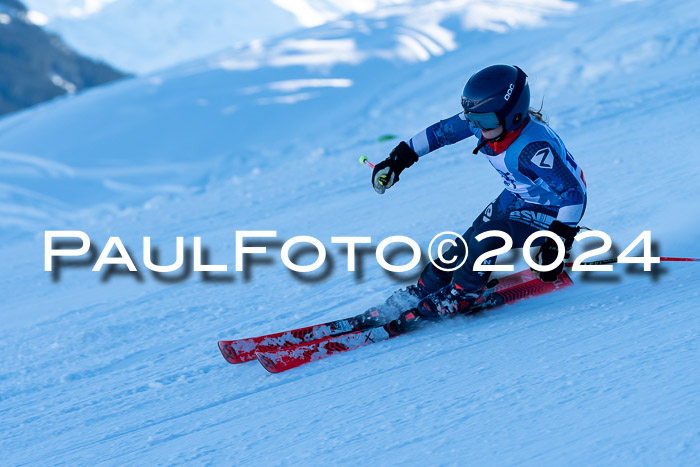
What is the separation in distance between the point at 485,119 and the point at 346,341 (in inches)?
49.2

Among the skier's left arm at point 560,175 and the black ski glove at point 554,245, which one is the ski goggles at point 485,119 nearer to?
the skier's left arm at point 560,175

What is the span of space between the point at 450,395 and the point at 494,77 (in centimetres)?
140

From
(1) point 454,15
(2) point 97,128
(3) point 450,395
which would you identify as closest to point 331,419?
(3) point 450,395

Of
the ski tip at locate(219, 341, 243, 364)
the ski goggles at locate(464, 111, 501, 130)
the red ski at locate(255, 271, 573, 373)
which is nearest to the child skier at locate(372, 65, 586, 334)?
the ski goggles at locate(464, 111, 501, 130)

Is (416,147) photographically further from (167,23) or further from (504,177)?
(167,23)

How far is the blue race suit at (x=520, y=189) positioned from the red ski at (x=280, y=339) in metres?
0.34

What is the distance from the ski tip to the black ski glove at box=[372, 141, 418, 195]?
3.62 feet

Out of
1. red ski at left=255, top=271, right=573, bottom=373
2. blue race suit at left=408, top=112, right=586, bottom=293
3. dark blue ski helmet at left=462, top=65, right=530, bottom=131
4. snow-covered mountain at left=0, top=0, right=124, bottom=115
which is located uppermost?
snow-covered mountain at left=0, top=0, right=124, bottom=115

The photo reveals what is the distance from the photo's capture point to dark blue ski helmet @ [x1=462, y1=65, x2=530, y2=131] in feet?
9.47

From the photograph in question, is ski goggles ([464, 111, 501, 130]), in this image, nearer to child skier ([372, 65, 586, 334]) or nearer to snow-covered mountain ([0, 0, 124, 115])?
child skier ([372, 65, 586, 334])

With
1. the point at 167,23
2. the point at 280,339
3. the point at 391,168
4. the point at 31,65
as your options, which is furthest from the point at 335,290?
the point at 167,23

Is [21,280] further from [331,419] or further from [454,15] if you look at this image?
[454,15]

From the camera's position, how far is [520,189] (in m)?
3.13

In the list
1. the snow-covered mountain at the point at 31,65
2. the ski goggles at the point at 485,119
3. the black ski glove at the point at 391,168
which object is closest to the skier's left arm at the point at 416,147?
the black ski glove at the point at 391,168
